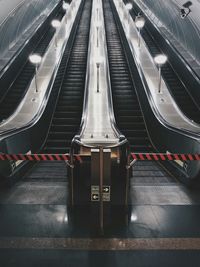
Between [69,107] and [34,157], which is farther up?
[69,107]

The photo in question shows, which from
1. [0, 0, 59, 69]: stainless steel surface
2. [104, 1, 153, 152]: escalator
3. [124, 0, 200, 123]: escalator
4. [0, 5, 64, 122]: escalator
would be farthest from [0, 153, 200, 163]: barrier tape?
[0, 0, 59, 69]: stainless steel surface

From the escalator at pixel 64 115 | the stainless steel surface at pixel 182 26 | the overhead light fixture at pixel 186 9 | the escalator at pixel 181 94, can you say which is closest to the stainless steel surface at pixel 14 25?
the escalator at pixel 64 115

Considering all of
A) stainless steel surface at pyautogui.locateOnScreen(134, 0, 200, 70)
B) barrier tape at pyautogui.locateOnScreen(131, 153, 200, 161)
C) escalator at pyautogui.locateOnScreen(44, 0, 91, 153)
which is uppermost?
stainless steel surface at pyautogui.locateOnScreen(134, 0, 200, 70)

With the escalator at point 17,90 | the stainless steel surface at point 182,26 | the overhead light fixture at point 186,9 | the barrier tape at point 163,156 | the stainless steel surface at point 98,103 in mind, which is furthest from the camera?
the stainless steel surface at point 182,26

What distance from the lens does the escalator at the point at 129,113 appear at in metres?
6.76

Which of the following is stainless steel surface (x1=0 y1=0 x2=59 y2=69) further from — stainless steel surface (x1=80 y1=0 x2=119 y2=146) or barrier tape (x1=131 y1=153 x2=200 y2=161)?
barrier tape (x1=131 y1=153 x2=200 y2=161)

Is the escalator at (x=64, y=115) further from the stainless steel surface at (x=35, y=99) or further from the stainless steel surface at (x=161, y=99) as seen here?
the stainless steel surface at (x=161, y=99)

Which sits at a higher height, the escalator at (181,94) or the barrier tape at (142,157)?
the escalator at (181,94)

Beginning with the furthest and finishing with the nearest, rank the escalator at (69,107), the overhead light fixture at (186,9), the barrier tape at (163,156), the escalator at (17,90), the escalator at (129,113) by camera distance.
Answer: the overhead light fixture at (186,9) → the escalator at (17,90) → the escalator at (69,107) → the escalator at (129,113) → the barrier tape at (163,156)

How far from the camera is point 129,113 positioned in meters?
9.75

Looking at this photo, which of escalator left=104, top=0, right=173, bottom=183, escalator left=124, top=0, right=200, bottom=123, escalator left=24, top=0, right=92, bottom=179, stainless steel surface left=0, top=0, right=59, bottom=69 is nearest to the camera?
escalator left=24, top=0, right=92, bottom=179

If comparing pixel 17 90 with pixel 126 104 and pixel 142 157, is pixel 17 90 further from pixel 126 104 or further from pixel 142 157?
pixel 142 157

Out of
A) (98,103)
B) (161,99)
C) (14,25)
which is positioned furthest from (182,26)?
(14,25)

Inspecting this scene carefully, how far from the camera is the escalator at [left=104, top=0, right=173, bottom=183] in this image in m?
6.76
